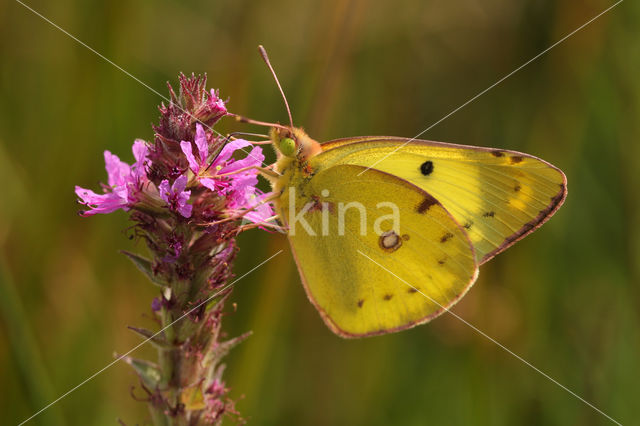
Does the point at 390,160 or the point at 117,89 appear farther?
the point at 117,89

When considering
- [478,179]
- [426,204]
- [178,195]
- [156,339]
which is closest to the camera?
[156,339]

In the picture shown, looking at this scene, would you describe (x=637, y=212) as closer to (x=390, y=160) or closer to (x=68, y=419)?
(x=390, y=160)

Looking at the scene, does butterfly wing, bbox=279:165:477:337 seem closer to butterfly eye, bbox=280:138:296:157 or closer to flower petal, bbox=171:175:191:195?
butterfly eye, bbox=280:138:296:157

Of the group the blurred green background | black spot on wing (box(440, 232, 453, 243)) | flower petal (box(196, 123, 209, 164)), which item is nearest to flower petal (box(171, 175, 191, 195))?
flower petal (box(196, 123, 209, 164))

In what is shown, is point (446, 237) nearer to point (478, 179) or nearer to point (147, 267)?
point (478, 179)

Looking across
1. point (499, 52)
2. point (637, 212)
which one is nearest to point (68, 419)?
point (637, 212)

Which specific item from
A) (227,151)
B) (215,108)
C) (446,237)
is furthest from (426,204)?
(215,108)
